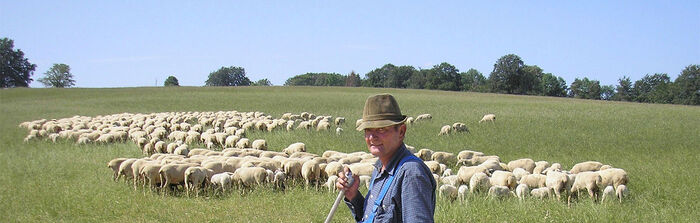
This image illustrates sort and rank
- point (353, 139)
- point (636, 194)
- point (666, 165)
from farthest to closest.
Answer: point (353, 139) → point (666, 165) → point (636, 194)

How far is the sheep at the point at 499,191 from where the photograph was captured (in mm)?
9188

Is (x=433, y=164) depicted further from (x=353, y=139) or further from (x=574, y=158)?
(x=353, y=139)

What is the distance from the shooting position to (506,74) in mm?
91125

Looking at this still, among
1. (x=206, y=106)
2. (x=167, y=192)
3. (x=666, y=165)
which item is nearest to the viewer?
(x=167, y=192)

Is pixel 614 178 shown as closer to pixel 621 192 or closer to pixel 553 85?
pixel 621 192

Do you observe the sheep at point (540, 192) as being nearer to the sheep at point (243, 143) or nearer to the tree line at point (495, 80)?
the sheep at point (243, 143)

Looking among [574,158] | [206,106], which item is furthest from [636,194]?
[206,106]

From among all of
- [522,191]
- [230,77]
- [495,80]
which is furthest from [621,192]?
[230,77]

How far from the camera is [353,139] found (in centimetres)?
1839

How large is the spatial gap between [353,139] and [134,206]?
978cm

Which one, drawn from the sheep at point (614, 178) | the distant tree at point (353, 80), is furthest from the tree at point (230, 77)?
the sheep at point (614, 178)

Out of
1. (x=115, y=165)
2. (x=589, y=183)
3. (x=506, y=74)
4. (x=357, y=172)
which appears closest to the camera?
(x=589, y=183)

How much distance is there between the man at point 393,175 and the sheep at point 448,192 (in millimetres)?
5299

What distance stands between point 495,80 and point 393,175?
90919 millimetres
